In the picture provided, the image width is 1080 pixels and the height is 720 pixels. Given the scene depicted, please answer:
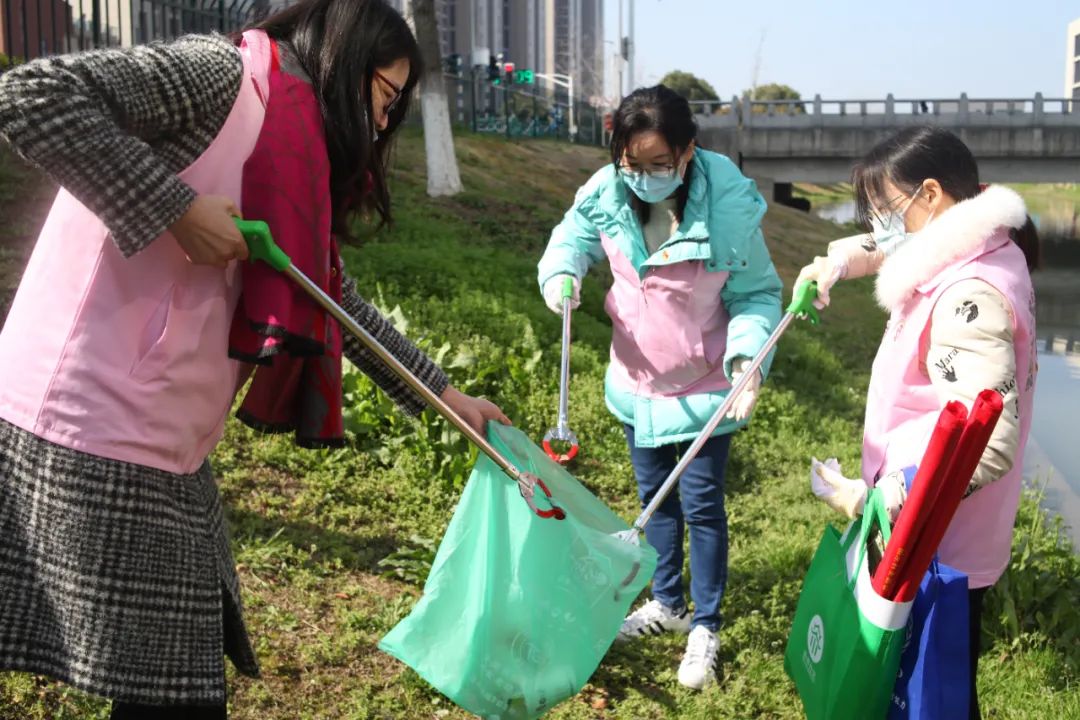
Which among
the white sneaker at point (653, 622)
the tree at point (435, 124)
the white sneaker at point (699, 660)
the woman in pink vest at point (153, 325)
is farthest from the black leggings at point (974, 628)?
the tree at point (435, 124)

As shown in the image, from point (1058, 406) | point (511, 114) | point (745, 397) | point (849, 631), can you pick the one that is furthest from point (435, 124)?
point (511, 114)

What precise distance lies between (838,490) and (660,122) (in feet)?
4.56

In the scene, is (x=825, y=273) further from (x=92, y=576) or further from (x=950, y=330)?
(x=92, y=576)

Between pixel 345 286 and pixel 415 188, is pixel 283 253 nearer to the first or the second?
pixel 345 286

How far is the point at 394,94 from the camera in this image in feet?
7.72

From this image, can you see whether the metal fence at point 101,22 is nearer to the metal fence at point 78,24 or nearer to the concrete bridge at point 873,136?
the metal fence at point 78,24

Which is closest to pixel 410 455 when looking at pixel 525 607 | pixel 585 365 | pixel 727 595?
pixel 727 595

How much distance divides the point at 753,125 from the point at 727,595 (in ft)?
91.5

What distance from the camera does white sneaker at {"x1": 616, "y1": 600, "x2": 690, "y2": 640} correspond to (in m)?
4.04

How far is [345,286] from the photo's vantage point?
101 inches

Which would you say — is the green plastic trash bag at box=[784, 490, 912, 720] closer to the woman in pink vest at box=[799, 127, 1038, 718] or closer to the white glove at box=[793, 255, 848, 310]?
the woman in pink vest at box=[799, 127, 1038, 718]

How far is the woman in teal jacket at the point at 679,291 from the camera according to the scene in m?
3.60

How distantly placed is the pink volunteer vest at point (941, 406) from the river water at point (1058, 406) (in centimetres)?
240

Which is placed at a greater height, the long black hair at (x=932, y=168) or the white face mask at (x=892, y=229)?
the long black hair at (x=932, y=168)
